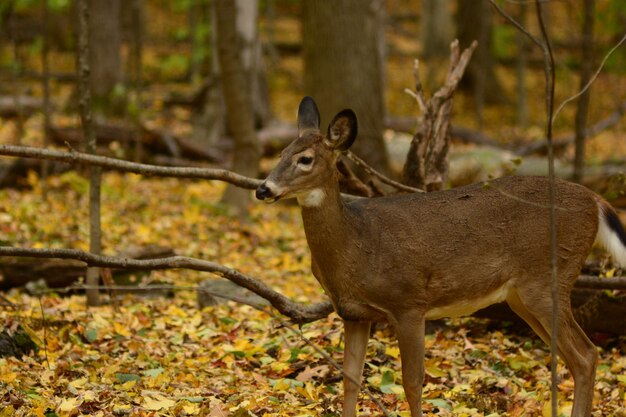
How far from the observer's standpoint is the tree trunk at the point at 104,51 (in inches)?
675

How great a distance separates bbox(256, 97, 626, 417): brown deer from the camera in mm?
4898

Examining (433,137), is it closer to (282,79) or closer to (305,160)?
(305,160)

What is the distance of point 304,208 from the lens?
4.94m

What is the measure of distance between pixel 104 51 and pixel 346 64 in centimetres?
813

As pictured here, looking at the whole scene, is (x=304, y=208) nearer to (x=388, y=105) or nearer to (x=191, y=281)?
(x=191, y=281)

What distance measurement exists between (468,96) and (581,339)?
66.1 feet

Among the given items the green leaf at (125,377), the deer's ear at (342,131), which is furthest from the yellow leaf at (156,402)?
the deer's ear at (342,131)

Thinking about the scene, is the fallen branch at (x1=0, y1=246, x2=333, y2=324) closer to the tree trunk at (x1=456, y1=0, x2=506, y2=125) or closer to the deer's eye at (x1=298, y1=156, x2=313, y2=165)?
the deer's eye at (x1=298, y1=156, x2=313, y2=165)

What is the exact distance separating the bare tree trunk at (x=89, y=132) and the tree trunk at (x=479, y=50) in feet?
46.5

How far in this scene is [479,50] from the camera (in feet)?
72.2

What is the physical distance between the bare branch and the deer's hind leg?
2043 mm

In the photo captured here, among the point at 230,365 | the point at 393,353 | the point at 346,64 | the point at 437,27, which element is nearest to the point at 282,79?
the point at 437,27

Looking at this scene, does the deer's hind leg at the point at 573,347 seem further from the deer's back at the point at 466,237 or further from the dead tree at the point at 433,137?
the dead tree at the point at 433,137

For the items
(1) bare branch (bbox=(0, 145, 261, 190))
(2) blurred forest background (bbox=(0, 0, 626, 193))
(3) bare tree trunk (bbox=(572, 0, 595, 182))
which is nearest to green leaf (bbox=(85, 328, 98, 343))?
(1) bare branch (bbox=(0, 145, 261, 190))
